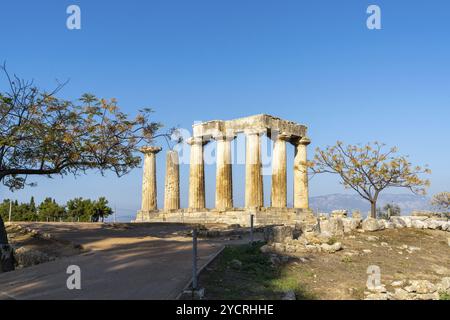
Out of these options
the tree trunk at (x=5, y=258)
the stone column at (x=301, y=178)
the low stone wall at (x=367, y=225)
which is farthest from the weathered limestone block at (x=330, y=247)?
the stone column at (x=301, y=178)

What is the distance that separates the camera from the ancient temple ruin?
3566 centimetres

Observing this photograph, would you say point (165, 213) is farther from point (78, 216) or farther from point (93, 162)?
point (78, 216)

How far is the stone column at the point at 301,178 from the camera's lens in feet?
131

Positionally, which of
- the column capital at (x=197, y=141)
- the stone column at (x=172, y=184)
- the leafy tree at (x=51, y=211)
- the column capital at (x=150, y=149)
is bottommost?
the leafy tree at (x=51, y=211)

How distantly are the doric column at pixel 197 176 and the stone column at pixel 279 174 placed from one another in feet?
21.1

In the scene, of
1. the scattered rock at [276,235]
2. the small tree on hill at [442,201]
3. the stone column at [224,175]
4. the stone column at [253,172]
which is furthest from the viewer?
the small tree on hill at [442,201]

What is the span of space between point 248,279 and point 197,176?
92.2ft

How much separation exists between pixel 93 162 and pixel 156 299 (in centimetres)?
1194

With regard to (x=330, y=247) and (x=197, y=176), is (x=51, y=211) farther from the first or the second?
(x=330, y=247)

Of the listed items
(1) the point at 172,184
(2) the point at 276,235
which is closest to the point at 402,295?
(2) the point at 276,235

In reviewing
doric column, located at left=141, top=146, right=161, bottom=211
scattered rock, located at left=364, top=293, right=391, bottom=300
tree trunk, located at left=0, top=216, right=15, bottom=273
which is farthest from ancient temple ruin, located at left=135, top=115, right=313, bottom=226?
scattered rock, located at left=364, top=293, right=391, bottom=300

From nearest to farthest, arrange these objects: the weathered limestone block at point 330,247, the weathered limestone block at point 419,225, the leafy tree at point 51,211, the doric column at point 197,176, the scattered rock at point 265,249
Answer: the scattered rock at point 265,249, the weathered limestone block at point 330,247, the weathered limestone block at point 419,225, the doric column at point 197,176, the leafy tree at point 51,211

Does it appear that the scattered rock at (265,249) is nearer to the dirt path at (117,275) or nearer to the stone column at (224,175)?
the dirt path at (117,275)

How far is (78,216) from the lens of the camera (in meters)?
67.1
